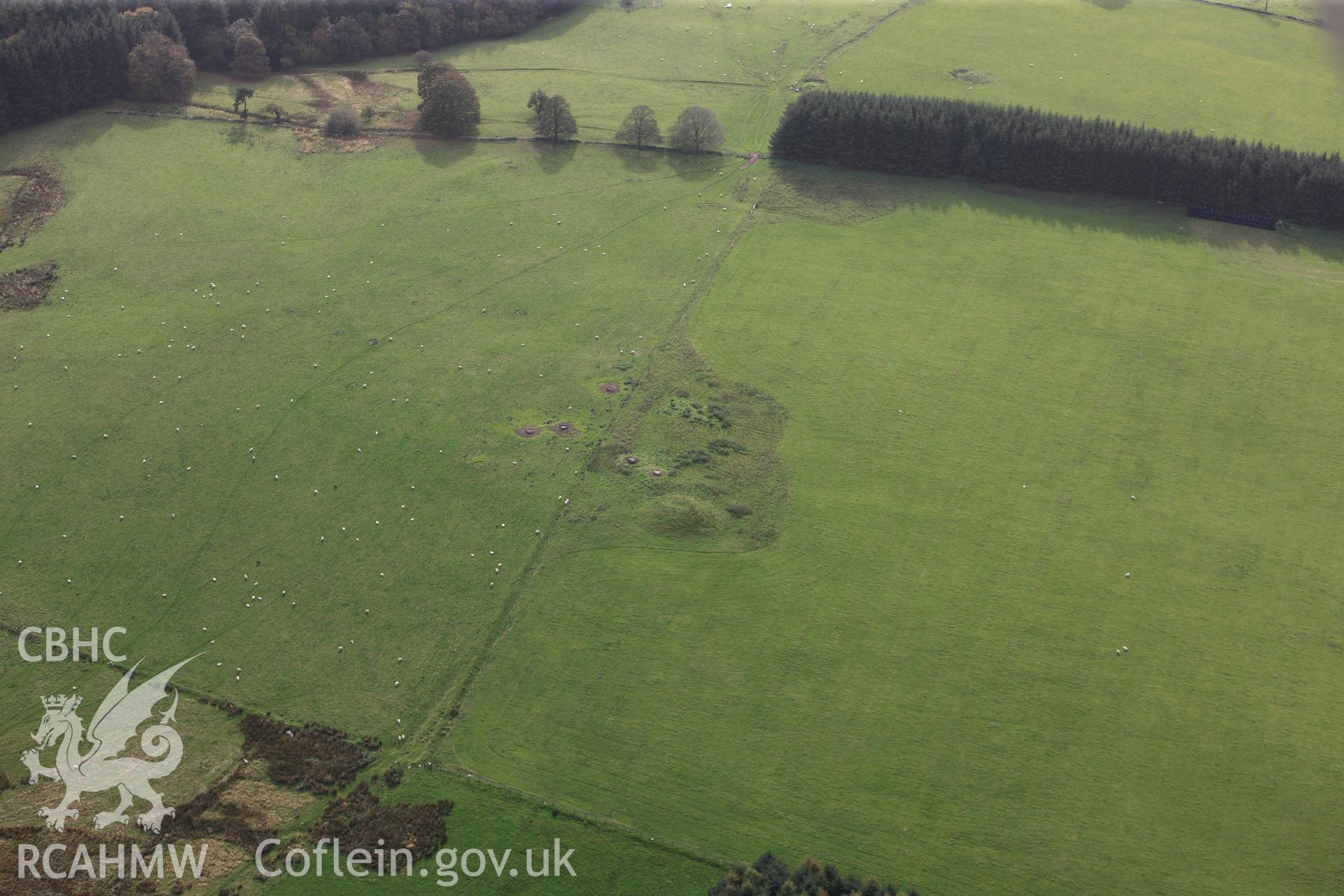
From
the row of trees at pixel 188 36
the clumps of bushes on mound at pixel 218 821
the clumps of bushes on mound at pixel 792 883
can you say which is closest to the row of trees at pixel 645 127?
the row of trees at pixel 188 36

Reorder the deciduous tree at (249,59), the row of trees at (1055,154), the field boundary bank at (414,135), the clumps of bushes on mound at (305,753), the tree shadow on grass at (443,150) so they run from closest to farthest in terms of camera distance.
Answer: the clumps of bushes on mound at (305,753) < the row of trees at (1055,154) < the tree shadow on grass at (443,150) < the field boundary bank at (414,135) < the deciduous tree at (249,59)

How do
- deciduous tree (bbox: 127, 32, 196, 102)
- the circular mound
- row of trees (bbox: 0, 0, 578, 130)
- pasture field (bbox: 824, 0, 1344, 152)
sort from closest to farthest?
the circular mound < row of trees (bbox: 0, 0, 578, 130) < deciduous tree (bbox: 127, 32, 196, 102) < pasture field (bbox: 824, 0, 1344, 152)

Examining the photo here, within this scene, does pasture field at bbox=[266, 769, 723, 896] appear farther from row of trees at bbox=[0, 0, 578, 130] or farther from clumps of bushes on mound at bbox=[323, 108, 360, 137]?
row of trees at bbox=[0, 0, 578, 130]

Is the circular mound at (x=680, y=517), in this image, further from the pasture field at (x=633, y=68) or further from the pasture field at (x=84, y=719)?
the pasture field at (x=633, y=68)

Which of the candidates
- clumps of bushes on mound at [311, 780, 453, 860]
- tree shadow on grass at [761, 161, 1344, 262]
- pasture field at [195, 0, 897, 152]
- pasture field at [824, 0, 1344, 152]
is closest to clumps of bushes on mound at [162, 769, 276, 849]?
clumps of bushes on mound at [311, 780, 453, 860]

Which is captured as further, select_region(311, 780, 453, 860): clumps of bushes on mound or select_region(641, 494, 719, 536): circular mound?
select_region(641, 494, 719, 536): circular mound

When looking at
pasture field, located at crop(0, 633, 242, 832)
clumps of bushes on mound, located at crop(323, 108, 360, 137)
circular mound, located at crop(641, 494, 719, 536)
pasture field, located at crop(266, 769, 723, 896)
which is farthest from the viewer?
clumps of bushes on mound, located at crop(323, 108, 360, 137)

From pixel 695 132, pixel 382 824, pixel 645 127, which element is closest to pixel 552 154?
pixel 645 127

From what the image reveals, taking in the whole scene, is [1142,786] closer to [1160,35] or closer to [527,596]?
[527,596]
